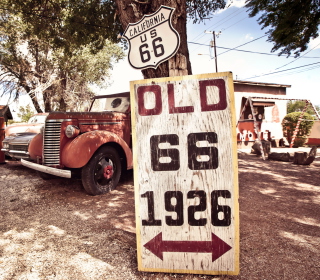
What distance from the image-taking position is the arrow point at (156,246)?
1855mm

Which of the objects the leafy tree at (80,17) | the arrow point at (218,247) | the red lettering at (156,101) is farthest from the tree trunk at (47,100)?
the arrow point at (218,247)

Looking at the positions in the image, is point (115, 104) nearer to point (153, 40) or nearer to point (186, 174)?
point (153, 40)

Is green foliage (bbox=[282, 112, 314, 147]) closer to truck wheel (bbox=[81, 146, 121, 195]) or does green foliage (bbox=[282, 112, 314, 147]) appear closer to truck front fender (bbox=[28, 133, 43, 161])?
truck wheel (bbox=[81, 146, 121, 195])

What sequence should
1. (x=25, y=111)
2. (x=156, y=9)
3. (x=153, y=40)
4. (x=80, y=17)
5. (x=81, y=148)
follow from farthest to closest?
(x=25, y=111) → (x=80, y=17) → (x=81, y=148) → (x=156, y=9) → (x=153, y=40)

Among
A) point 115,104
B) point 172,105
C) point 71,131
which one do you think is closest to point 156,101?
point 172,105

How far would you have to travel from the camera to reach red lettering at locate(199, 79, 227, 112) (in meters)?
1.76

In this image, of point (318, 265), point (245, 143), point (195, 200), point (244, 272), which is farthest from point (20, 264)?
point (245, 143)

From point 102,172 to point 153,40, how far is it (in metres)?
2.77

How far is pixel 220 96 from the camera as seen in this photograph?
1.78 meters

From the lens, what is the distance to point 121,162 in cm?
505

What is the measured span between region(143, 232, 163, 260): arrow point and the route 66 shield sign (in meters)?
1.49

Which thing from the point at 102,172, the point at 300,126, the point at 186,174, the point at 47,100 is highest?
the point at 47,100

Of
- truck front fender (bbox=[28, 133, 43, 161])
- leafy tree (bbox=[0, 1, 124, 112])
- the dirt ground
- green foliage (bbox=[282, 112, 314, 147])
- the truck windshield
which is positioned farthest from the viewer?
leafy tree (bbox=[0, 1, 124, 112])

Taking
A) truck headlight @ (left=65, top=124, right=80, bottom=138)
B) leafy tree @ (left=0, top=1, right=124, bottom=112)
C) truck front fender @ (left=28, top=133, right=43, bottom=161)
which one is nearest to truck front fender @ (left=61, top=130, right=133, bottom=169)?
truck headlight @ (left=65, top=124, right=80, bottom=138)
